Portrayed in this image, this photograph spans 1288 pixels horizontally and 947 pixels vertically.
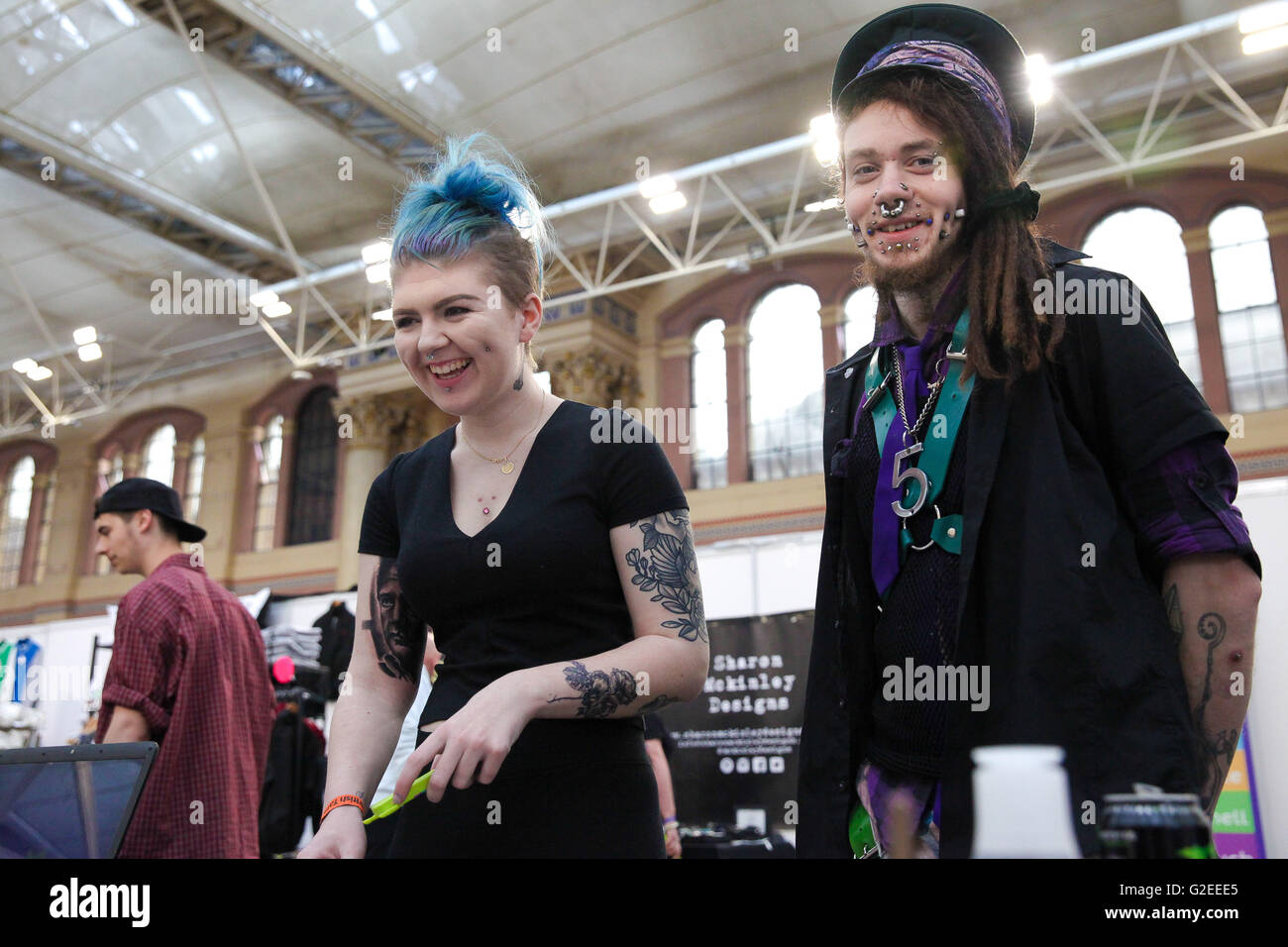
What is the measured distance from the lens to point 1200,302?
10.6m

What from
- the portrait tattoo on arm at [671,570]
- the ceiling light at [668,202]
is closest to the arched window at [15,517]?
the ceiling light at [668,202]

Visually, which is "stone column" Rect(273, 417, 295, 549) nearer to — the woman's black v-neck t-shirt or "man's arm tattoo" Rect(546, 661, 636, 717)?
the woman's black v-neck t-shirt

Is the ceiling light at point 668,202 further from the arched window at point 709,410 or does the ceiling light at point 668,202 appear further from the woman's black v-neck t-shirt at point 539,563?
the woman's black v-neck t-shirt at point 539,563

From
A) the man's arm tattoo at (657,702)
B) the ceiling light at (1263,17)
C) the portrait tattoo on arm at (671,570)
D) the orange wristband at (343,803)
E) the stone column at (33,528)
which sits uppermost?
the ceiling light at (1263,17)

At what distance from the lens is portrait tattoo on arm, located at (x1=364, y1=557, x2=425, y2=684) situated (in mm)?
1576

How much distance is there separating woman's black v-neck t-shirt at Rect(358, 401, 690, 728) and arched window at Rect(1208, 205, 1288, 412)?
10816 mm

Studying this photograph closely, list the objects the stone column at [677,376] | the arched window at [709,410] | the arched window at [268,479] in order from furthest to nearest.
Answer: the arched window at [268,479] → the stone column at [677,376] → the arched window at [709,410]

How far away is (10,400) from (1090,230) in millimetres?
17867

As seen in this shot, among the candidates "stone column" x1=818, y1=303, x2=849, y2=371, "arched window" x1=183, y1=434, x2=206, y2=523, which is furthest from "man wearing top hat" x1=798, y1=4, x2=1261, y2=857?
"arched window" x1=183, y1=434, x2=206, y2=523

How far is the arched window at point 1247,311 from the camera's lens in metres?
10.3

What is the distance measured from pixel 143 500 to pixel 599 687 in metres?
2.51

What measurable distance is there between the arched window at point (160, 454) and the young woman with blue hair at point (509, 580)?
18.6 metres

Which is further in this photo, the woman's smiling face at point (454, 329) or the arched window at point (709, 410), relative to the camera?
the arched window at point (709, 410)

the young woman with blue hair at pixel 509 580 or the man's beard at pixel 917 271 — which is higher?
the man's beard at pixel 917 271
